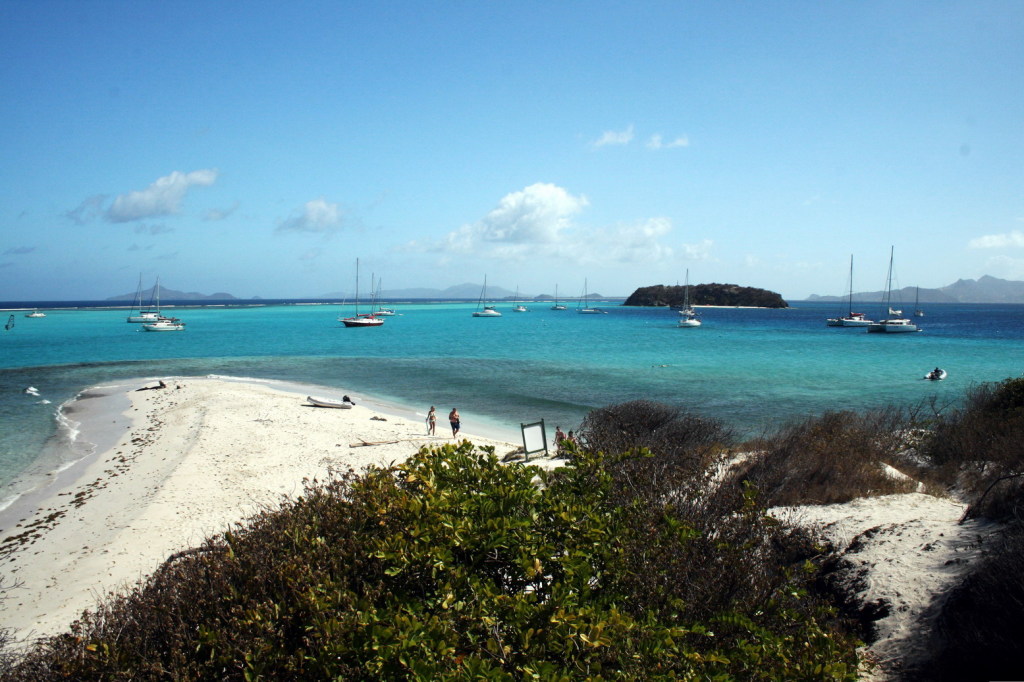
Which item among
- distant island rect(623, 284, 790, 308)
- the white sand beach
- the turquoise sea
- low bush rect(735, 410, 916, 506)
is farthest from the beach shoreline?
distant island rect(623, 284, 790, 308)

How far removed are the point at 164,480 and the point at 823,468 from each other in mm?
16835

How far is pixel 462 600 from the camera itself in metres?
3.73

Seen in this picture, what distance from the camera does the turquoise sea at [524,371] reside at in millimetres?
26266

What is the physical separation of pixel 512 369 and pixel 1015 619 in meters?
38.0

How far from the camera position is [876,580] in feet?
22.9

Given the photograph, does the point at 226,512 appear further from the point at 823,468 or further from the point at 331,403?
the point at 331,403

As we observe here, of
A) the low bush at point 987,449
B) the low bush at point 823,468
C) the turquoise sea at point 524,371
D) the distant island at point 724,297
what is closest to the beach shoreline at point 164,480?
the turquoise sea at point 524,371

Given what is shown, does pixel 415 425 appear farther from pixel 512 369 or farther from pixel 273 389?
pixel 512 369

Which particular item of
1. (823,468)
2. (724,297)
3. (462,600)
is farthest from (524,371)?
(724,297)

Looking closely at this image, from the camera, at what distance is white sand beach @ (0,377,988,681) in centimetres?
707

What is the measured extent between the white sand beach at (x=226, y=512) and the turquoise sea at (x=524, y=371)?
296 cm

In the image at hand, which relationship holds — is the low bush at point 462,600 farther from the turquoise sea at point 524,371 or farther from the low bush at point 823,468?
the turquoise sea at point 524,371

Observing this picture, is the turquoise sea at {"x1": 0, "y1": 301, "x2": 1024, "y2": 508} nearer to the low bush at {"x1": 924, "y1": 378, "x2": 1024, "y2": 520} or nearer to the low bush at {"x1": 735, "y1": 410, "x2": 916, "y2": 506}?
the low bush at {"x1": 924, "y1": 378, "x2": 1024, "y2": 520}

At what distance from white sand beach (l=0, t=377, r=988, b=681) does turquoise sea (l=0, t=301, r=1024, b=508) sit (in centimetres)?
296
